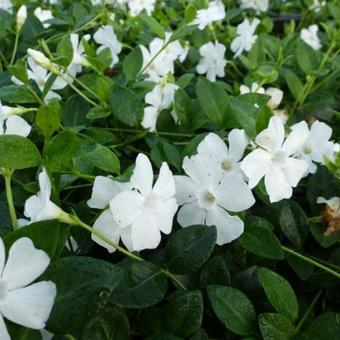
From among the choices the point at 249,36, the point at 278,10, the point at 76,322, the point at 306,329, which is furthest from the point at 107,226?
the point at 278,10

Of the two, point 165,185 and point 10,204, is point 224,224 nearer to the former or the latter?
point 165,185

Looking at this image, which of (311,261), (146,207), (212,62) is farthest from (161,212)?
(212,62)

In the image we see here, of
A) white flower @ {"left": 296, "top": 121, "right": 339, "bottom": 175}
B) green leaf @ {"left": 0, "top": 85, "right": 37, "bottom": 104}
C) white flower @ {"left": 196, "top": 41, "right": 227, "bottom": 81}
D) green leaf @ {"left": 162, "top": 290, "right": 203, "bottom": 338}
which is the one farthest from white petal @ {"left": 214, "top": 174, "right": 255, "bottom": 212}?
white flower @ {"left": 196, "top": 41, "right": 227, "bottom": 81}

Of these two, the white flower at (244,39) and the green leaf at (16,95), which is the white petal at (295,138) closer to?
the green leaf at (16,95)

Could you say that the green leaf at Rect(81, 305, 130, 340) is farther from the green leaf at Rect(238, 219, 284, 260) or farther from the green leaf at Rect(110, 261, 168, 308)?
the green leaf at Rect(238, 219, 284, 260)

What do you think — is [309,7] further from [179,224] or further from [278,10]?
[179,224]
